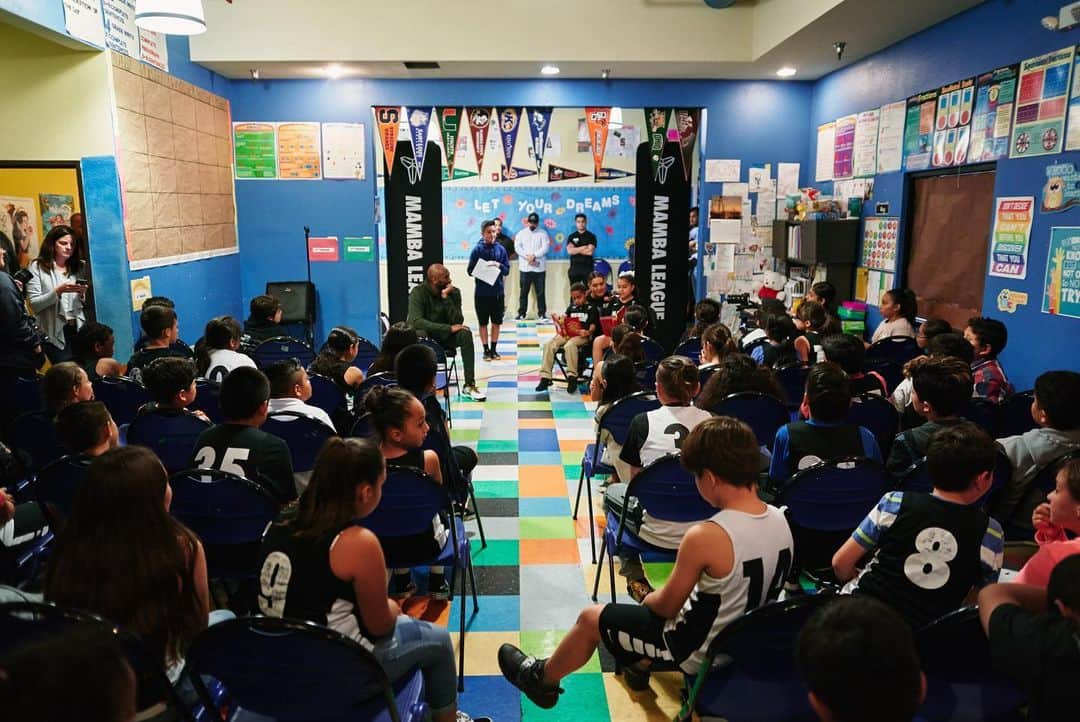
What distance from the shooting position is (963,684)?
5.99 ft

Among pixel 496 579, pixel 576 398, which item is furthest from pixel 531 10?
pixel 496 579

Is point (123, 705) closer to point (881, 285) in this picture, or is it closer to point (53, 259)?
point (53, 259)

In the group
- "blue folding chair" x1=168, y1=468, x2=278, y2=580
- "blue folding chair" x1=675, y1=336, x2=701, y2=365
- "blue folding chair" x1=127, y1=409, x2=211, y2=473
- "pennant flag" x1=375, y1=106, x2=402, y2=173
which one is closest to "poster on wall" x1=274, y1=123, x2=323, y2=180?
"pennant flag" x1=375, y1=106, x2=402, y2=173

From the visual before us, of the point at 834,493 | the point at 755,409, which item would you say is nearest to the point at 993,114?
the point at 755,409

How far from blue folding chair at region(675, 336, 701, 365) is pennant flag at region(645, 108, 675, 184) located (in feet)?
12.0

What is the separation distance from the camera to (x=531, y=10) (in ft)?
26.0

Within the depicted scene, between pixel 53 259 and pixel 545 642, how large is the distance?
205 inches

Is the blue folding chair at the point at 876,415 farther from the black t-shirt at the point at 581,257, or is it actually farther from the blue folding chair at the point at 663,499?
the black t-shirt at the point at 581,257

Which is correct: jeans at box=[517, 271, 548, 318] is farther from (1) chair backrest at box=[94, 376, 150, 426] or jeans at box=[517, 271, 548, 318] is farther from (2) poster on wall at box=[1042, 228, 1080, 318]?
(1) chair backrest at box=[94, 376, 150, 426]

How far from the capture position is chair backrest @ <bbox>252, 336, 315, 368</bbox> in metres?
5.80

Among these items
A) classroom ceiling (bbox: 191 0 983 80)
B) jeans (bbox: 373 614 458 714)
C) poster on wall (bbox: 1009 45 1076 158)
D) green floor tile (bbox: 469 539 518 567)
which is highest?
classroom ceiling (bbox: 191 0 983 80)

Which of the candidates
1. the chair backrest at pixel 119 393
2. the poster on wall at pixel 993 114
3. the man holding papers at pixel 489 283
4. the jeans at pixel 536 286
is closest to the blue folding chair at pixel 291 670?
the chair backrest at pixel 119 393

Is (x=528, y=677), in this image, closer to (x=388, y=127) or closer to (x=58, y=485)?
(x=58, y=485)

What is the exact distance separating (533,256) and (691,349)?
21.2 feet
